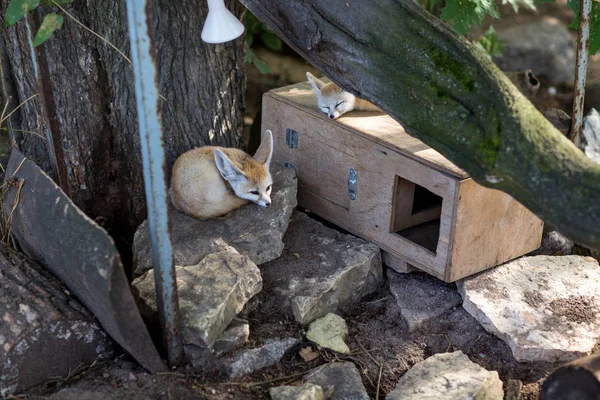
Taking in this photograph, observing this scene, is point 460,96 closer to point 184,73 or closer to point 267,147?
point 267,147

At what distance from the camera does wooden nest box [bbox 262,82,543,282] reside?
3.94m

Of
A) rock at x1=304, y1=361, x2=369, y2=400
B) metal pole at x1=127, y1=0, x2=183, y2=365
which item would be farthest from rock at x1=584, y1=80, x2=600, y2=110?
metal pole at x1=127, y1=0, x2=183, y2=365

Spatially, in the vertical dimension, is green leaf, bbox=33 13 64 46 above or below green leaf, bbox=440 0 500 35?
above

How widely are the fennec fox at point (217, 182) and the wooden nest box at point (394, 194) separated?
31 cm

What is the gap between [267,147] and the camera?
14.9 feet

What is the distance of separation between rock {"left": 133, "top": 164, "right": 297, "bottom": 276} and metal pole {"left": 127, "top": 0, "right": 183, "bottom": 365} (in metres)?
0.61

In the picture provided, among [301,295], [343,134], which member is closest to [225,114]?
[343,134]

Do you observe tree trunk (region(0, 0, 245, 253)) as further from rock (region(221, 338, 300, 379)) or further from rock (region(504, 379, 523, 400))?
rock (region(504, 379, 523, 400))

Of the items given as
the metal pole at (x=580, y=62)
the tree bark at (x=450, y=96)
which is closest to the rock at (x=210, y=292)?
the tree bark at (x=450, y=96)

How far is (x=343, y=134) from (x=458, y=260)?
0.98 meters

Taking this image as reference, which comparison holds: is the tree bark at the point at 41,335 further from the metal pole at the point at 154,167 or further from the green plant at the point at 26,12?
the green plant at the point at 26,12

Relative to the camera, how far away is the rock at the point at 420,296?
4.10 m

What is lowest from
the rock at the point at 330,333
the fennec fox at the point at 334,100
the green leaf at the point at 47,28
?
the rock at the point at 330,333

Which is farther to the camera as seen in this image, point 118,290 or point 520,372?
point 520,372
